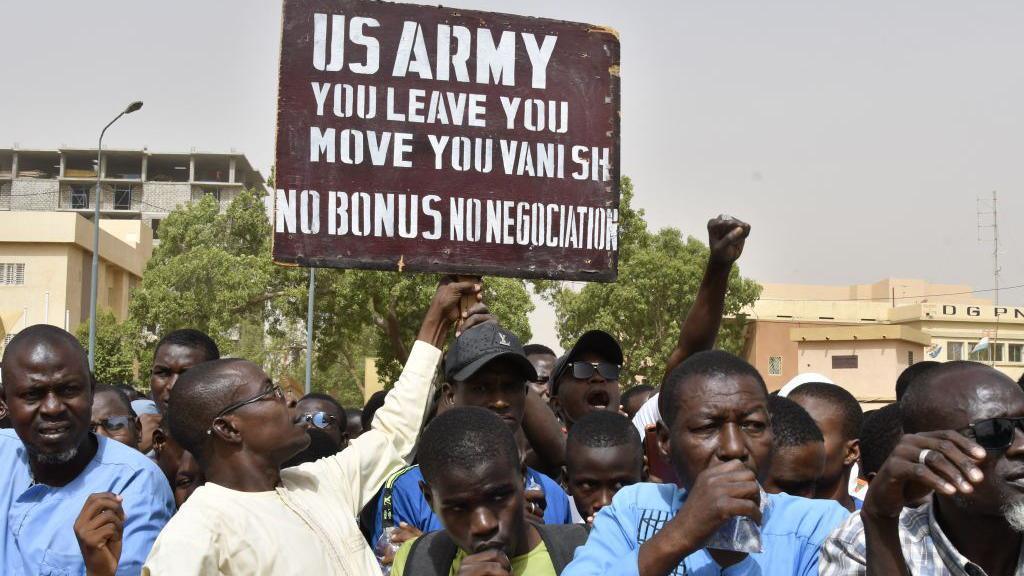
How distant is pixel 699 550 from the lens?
2609 millimetres

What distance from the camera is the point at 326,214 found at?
4258 mm

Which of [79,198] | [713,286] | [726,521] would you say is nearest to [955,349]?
[713,286]

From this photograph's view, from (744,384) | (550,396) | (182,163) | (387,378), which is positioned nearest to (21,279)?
(387,378)

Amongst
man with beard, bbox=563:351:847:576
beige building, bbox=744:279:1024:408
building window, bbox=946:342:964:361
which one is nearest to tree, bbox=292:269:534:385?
beige building, bbox=744:279:1024:408

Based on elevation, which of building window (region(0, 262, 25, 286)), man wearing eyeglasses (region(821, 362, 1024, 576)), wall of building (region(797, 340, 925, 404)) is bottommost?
wall of building (region(797, 340, 925, 404))

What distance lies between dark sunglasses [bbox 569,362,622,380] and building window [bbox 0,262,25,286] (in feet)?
137

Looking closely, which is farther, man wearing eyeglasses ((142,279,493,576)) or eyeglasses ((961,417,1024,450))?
man wearing eyeglasses ((142,279,493,576))

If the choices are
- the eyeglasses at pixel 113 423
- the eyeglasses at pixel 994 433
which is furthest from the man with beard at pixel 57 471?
the eyeglasses at pixel 994 433

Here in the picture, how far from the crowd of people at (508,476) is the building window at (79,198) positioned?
300 feet

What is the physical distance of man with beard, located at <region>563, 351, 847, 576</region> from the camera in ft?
8.45

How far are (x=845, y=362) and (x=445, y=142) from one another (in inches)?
1371

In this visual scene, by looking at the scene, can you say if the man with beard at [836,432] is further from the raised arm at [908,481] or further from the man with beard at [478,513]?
the raised arm at [908,481]

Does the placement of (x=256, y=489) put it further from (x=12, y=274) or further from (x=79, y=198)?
(x=79, y=198)

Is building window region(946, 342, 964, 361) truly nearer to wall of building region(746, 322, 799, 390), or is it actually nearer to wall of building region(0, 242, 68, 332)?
wall of building region(746, 322, 799, 390)
